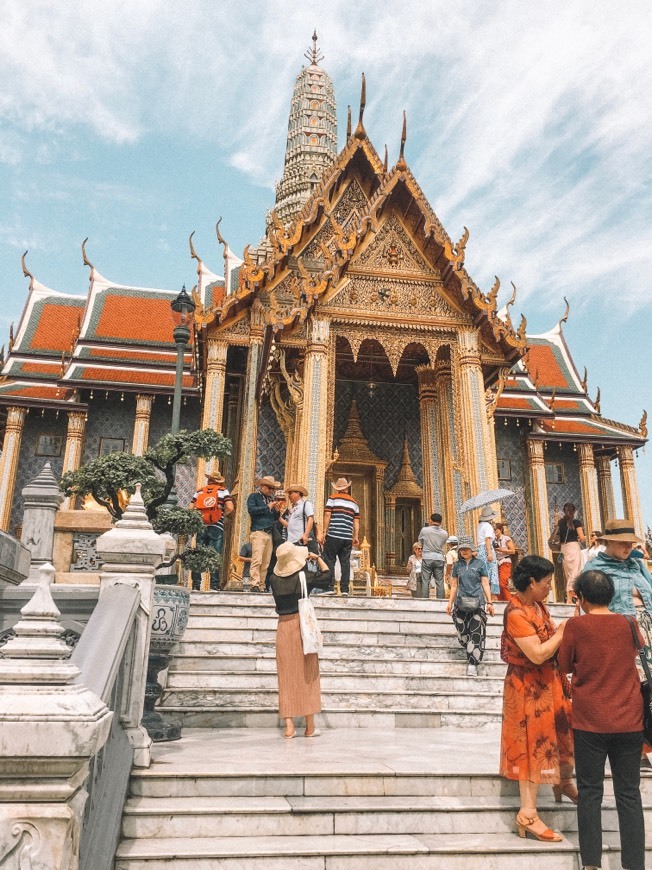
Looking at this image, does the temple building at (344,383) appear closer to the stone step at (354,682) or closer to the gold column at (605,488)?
the gold column at (605,488)

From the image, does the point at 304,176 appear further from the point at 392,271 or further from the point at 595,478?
the point at 595,478

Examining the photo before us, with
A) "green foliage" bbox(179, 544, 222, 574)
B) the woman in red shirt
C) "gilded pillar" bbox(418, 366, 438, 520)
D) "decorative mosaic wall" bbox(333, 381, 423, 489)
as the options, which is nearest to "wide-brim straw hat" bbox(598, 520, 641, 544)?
the woman in red shirt

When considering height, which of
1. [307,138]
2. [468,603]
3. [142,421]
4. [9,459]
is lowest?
[468,603]

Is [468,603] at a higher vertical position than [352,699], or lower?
higher

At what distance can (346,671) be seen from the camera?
5.58 metres

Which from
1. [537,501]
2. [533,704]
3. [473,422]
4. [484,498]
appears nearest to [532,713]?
[533,704]

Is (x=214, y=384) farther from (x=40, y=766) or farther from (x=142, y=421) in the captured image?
(x=40, y=766)

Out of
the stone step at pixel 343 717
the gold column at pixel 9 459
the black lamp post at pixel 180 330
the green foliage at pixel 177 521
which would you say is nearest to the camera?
the stone step at pixel 343 717

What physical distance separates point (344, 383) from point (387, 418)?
1.05 meters

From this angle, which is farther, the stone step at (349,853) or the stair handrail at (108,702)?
the stone step at (349,853)

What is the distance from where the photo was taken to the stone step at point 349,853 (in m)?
2.71

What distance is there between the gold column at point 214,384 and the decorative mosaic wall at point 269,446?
1562 millimetres

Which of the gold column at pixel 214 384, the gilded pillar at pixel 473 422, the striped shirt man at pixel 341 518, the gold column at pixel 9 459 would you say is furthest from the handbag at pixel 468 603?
the gold column at pixel 9 459

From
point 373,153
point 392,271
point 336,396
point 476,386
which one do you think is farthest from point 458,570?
point 373,153
